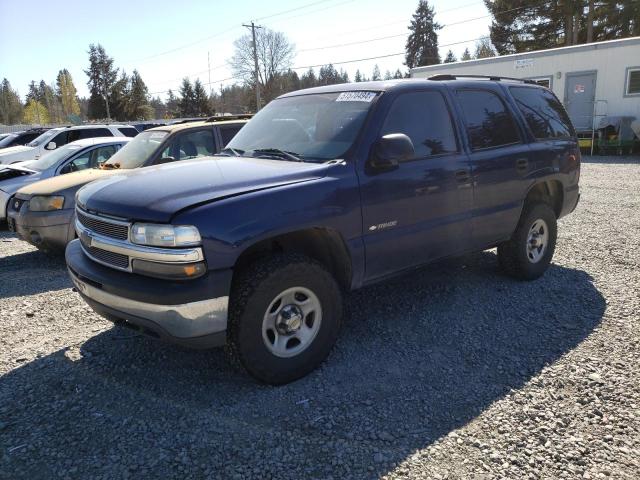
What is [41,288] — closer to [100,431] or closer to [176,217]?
[100,431]

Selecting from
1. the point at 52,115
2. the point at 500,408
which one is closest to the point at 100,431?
the point at 500,408

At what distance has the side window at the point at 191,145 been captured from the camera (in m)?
6.80

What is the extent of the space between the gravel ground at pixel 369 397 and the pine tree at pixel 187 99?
60749 mm

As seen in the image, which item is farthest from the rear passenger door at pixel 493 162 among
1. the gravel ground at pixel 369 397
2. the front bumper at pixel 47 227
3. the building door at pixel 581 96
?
the building door at pixel 581 96

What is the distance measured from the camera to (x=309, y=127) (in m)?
3.92

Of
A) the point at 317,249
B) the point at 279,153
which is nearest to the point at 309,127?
the point at 279,153

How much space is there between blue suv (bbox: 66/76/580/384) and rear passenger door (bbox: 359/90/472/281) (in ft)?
0.04

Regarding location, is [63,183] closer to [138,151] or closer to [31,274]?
[138,151]

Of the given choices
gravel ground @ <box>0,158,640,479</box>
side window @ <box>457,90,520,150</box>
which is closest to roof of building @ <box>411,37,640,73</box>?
side window @ <box>457,90,520,150</box>

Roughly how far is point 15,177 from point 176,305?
693 centimetres

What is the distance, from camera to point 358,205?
3.40 metres

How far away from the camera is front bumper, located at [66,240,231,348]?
108 inches

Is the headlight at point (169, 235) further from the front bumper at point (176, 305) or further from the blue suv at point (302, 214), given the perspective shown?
the front bumper at point (176, 305)

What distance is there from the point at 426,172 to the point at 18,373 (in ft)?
10.8
